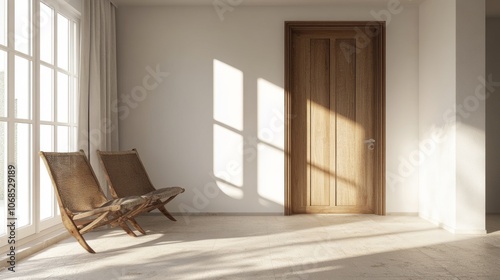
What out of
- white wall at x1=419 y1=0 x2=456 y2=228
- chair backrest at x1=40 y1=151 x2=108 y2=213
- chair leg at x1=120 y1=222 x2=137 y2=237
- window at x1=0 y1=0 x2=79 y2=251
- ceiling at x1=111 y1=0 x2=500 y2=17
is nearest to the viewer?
window at x1=0 y1=0 x2=79 y2=251

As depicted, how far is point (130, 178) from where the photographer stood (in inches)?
223

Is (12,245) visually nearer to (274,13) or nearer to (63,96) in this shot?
(63,96)

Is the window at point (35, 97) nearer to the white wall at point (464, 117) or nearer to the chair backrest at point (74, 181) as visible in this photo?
the chair backrest at point (74, 181)

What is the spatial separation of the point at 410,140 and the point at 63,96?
4008 mm

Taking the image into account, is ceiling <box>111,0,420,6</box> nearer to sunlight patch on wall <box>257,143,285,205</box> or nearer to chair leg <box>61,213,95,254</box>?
sunlight patch on wall <box>257,143,285,205</box>

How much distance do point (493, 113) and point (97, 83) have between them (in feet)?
16.2

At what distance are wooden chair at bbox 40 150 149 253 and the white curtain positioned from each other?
479 millimetres

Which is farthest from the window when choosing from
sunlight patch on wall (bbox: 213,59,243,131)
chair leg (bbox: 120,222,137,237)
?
sunlight patch on wall (bbox: 213,59,243,131)

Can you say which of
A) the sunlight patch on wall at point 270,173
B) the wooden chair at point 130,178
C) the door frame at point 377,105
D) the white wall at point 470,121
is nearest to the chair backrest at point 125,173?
the wooden chair at point 130,178

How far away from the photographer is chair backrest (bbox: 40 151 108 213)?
4.35 meters

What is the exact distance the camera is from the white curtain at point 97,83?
5273mm

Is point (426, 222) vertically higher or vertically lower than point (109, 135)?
lower

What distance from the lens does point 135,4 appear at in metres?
6.31

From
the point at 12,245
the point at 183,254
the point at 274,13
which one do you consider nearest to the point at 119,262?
the point at 183,254
